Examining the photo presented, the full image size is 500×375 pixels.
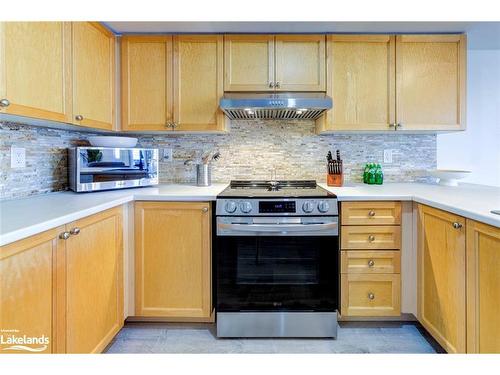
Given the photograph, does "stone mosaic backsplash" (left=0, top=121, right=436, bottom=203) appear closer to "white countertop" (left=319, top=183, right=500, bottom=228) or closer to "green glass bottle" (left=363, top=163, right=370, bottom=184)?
"green glass bottle" (left=363, top=163, right=370, bottom=184)

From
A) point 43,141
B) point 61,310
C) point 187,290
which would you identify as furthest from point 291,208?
point 43,141

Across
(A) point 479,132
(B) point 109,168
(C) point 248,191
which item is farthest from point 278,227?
(A) point 479,132

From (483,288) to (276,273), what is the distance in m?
1.02

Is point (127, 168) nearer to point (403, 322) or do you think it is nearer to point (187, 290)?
point (187, 290)

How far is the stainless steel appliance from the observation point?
192 centimetres

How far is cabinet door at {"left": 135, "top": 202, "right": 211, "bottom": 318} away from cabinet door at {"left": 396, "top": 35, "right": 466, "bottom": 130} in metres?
1.65

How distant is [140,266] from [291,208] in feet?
3.28

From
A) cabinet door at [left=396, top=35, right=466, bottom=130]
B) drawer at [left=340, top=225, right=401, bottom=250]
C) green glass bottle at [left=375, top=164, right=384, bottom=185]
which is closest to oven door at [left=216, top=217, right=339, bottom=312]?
drawer at [left=340, top=225, right=401, bottom=250]

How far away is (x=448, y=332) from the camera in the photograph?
1569 millimetres

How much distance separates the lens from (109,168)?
6.75 ft

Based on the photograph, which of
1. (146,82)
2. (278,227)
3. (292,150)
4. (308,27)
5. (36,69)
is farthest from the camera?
(292,150)

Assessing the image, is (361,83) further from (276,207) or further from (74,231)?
(74,231)

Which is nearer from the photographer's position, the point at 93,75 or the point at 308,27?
the point at 93,75

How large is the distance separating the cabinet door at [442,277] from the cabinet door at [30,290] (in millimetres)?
1743
